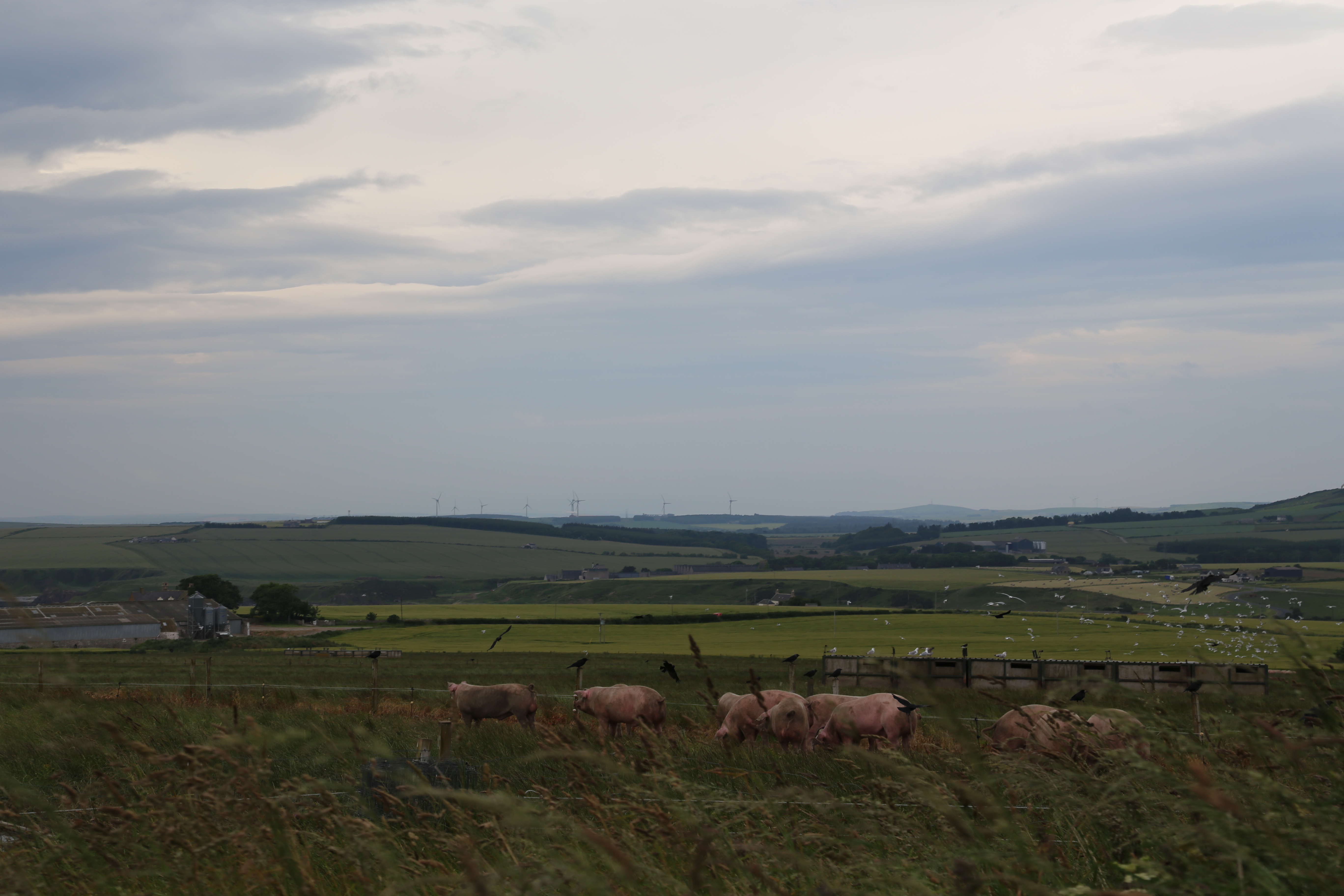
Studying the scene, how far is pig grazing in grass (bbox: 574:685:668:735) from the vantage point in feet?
66.1

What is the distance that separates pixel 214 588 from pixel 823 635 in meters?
74.4

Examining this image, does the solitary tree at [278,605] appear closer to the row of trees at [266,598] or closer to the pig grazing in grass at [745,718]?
the row of trees at [266,598]

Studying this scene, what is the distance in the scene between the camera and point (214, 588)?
124562 millimetres

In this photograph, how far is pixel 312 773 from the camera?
40.1 ft

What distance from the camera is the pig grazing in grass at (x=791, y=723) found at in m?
16.1

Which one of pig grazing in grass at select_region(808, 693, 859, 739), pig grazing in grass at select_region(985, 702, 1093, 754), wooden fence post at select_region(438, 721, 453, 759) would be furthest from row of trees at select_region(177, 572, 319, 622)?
pig grazing in grass at select_region(985, 702, 1093, 754)

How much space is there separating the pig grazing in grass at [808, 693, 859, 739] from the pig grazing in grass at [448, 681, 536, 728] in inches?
304

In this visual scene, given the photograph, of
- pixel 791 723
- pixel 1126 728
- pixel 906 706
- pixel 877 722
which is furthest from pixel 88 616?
pixel 1126 728

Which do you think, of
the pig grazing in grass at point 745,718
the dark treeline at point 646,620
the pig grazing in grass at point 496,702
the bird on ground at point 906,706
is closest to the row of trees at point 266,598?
the dark treeline at point 646,620

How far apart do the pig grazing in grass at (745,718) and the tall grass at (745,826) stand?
8242mm

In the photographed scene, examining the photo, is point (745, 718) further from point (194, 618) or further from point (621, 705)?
point (194, 618)

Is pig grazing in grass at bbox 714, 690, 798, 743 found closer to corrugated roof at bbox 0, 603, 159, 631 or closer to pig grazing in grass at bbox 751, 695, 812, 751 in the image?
pig grazing in grass at bbox 751, 695, 812, 751

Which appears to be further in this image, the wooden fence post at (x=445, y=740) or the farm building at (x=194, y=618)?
the farm building at (x=194, y=618)

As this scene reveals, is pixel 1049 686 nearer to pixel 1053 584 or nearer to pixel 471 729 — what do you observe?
pixel 471 729
